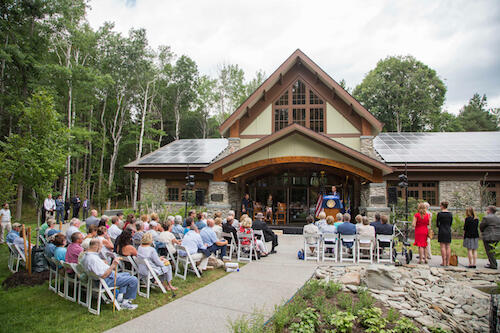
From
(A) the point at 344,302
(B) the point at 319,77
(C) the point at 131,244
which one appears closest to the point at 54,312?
(C) the point at 131,244

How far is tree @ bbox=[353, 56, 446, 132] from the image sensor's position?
3161 centimetres

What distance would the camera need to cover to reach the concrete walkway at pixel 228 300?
14.4 feet

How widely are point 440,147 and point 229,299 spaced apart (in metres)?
16.0

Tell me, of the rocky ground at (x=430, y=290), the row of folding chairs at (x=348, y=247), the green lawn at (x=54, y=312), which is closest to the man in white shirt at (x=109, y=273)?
the green lawn at (x=54, y=312)

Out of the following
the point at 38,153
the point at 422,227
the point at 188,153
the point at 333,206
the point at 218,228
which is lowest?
the point at 218,228

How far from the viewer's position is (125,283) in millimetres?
5094

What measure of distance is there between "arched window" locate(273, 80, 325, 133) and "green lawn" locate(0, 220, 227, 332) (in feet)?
36.8

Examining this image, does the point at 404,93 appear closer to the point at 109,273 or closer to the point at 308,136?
the point at 308,136

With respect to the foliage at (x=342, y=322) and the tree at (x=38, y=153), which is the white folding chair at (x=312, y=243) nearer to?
the foliage at (x=342, y=322)

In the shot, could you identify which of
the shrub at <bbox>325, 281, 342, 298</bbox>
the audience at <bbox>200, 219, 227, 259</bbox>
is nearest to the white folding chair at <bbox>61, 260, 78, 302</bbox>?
the audience at <bbox>200, 219, 227, 259</bbox>

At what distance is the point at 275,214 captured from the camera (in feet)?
53.7

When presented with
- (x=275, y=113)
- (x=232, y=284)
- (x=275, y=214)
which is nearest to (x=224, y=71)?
(x=275, y=113)

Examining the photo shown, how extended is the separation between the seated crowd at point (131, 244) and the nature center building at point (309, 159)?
5.75 metres

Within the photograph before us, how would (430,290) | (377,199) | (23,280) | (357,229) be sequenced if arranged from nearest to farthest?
(430,290)
(23,280)
(357,229)
(377,199)
